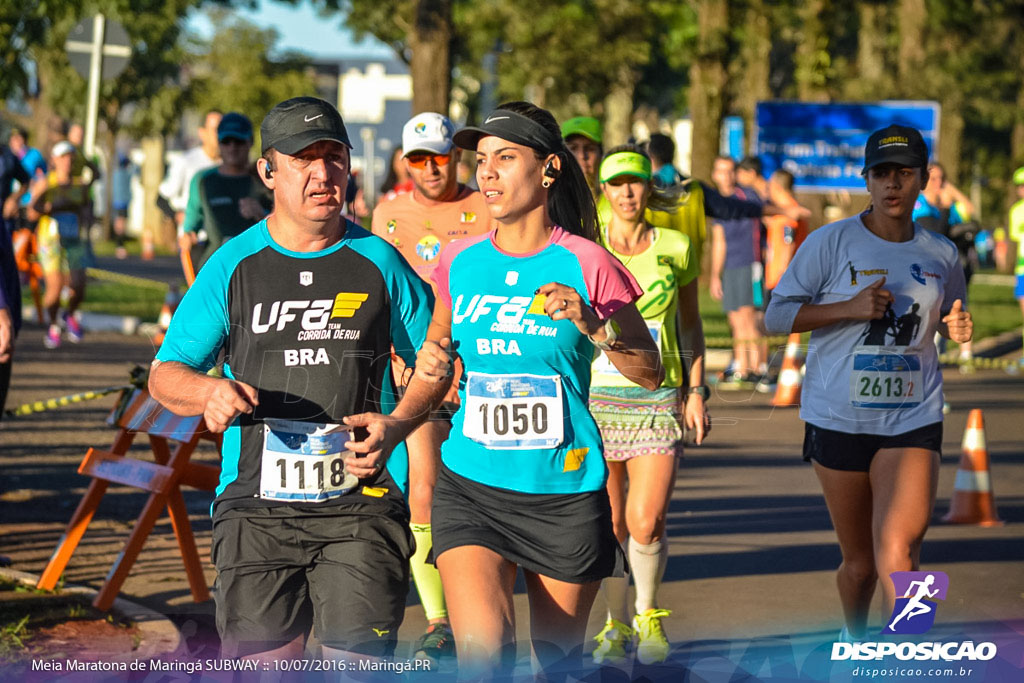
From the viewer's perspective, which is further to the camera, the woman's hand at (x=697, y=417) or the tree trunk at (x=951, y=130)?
the tree trunk at (x=951, y=130)

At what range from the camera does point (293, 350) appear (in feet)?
14.2

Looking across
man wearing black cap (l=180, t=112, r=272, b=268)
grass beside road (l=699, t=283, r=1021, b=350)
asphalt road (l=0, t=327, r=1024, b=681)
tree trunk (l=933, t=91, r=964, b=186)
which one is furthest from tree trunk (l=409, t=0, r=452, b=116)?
tree trunk (l=933, t=91, r=964, b=186)

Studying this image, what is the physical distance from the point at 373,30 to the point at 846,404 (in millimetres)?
40794

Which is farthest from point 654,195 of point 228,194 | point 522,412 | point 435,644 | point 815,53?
point 815,53

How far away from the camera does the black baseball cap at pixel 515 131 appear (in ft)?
15.4

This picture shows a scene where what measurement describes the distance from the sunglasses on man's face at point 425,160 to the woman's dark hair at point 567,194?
1.86 m

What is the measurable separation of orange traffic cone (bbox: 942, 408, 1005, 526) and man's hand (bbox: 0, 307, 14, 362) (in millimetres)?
5656

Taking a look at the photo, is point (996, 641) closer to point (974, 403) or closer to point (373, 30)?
point (974, 403)

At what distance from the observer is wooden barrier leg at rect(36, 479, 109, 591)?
23.3 ft

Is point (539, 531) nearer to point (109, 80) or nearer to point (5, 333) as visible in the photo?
point (5, 333)

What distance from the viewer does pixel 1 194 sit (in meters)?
10.8

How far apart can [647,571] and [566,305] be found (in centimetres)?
253

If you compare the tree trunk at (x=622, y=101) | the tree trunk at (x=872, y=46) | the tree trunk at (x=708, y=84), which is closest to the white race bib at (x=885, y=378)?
the tree trunk at (x=708, y=84)

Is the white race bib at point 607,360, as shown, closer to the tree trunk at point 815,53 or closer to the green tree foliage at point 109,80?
the green tree foliage at point 109,80
